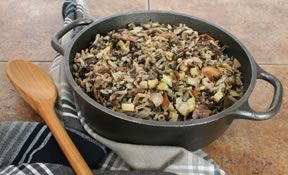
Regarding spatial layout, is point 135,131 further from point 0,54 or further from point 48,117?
point 0,54

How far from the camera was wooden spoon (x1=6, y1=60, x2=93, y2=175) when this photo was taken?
0.61 meters

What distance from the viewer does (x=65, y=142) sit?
0.63m

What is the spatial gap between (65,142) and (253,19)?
685 millimetres

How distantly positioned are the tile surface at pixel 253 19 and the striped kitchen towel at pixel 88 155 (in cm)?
40

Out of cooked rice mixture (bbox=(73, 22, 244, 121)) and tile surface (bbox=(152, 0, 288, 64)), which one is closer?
cooked rice mixture (bbox=(73, 22, 244, 121))

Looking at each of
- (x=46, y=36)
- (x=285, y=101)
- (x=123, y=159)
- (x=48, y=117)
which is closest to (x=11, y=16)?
(x=46, y=36)

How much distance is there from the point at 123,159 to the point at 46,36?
0.45 m

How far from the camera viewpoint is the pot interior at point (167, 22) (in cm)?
71

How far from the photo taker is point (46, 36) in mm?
975

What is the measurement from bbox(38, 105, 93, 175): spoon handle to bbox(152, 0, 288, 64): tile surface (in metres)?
0.51

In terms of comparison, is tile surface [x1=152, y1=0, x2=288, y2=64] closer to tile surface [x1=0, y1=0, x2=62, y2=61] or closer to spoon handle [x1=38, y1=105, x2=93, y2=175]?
tile surface [x1=0, y1=0, x2=62, y2=61]

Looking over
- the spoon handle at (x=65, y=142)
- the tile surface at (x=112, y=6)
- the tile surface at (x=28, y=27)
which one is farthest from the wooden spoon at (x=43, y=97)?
the tile surface at (x=112, y=6)

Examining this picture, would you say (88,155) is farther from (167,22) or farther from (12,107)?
(167,22)

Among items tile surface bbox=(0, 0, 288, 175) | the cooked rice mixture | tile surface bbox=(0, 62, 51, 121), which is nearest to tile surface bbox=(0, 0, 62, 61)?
tile surface bbox=(0, 0, 288, 175)
